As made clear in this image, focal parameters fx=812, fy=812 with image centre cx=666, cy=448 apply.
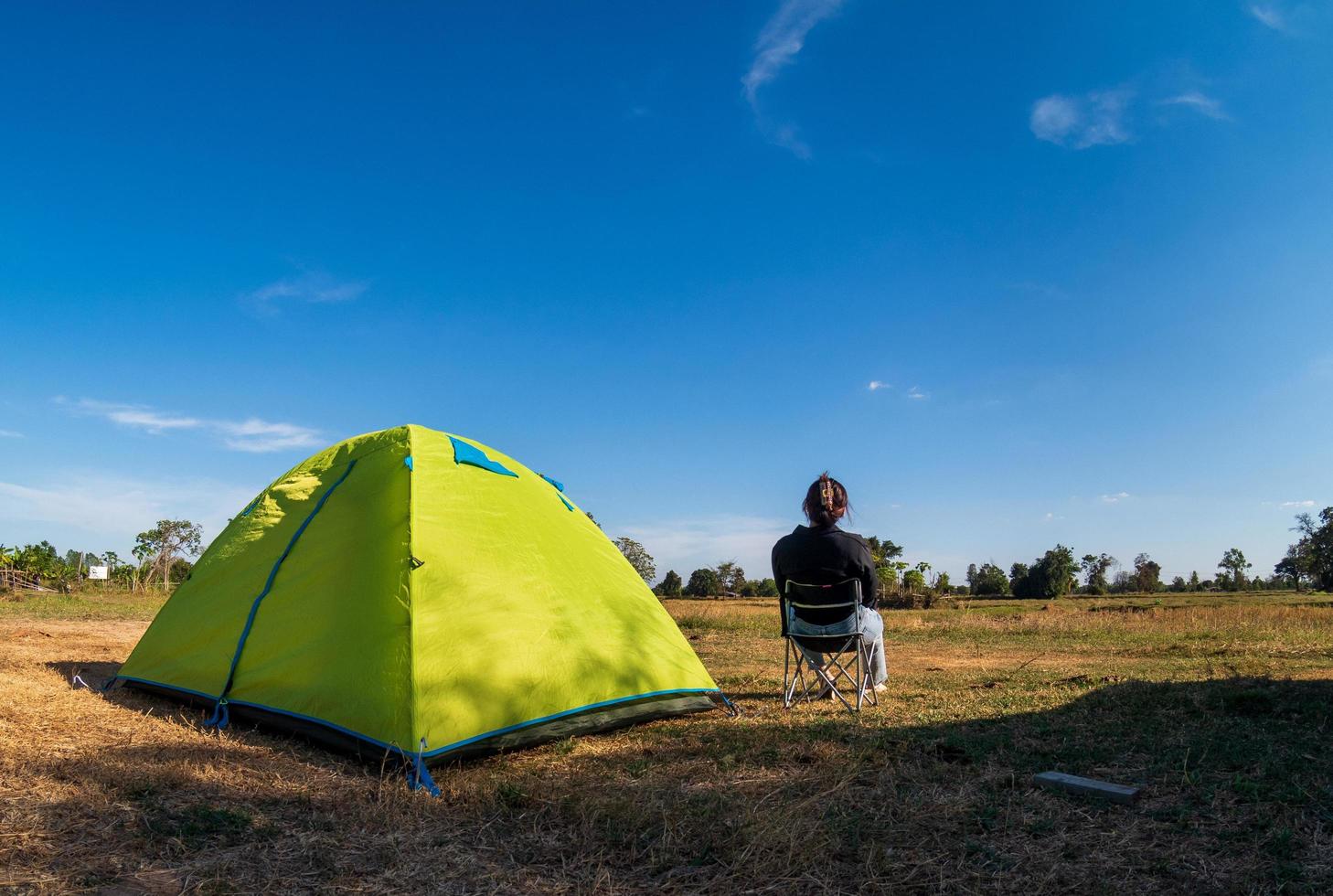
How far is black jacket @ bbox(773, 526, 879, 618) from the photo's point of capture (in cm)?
652

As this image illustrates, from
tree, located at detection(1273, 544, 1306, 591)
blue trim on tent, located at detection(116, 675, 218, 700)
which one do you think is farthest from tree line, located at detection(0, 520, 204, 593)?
tree, located at detection(1273, 544, 1306, 591)

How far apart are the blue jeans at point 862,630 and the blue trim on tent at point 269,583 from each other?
3.78m

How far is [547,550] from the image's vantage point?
6090 millimetres

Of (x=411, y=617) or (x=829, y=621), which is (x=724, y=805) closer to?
(x=411, y=617)

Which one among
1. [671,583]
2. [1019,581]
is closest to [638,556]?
[671,583]

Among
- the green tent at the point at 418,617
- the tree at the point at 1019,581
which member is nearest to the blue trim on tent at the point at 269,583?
the green tent at the point at 418,617

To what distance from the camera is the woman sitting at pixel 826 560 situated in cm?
652

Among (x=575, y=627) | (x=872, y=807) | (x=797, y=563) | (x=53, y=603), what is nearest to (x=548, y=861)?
(x=872, y=807)

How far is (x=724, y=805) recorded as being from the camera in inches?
152

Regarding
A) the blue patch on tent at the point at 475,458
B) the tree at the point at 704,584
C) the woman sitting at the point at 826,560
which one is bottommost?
the tree at the point at 704,584

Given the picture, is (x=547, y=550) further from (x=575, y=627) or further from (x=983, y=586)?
(x=983, y=586)

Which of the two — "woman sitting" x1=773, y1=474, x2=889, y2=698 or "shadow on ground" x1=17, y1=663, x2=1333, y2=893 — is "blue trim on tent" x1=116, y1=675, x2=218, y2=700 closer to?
"shadow on ground" x1=17, y1=663, x2=1333, y2=893

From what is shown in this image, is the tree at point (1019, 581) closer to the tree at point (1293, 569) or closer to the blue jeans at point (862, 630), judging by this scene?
the tree at point (1293, 569)

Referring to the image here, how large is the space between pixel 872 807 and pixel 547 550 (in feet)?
10.1
